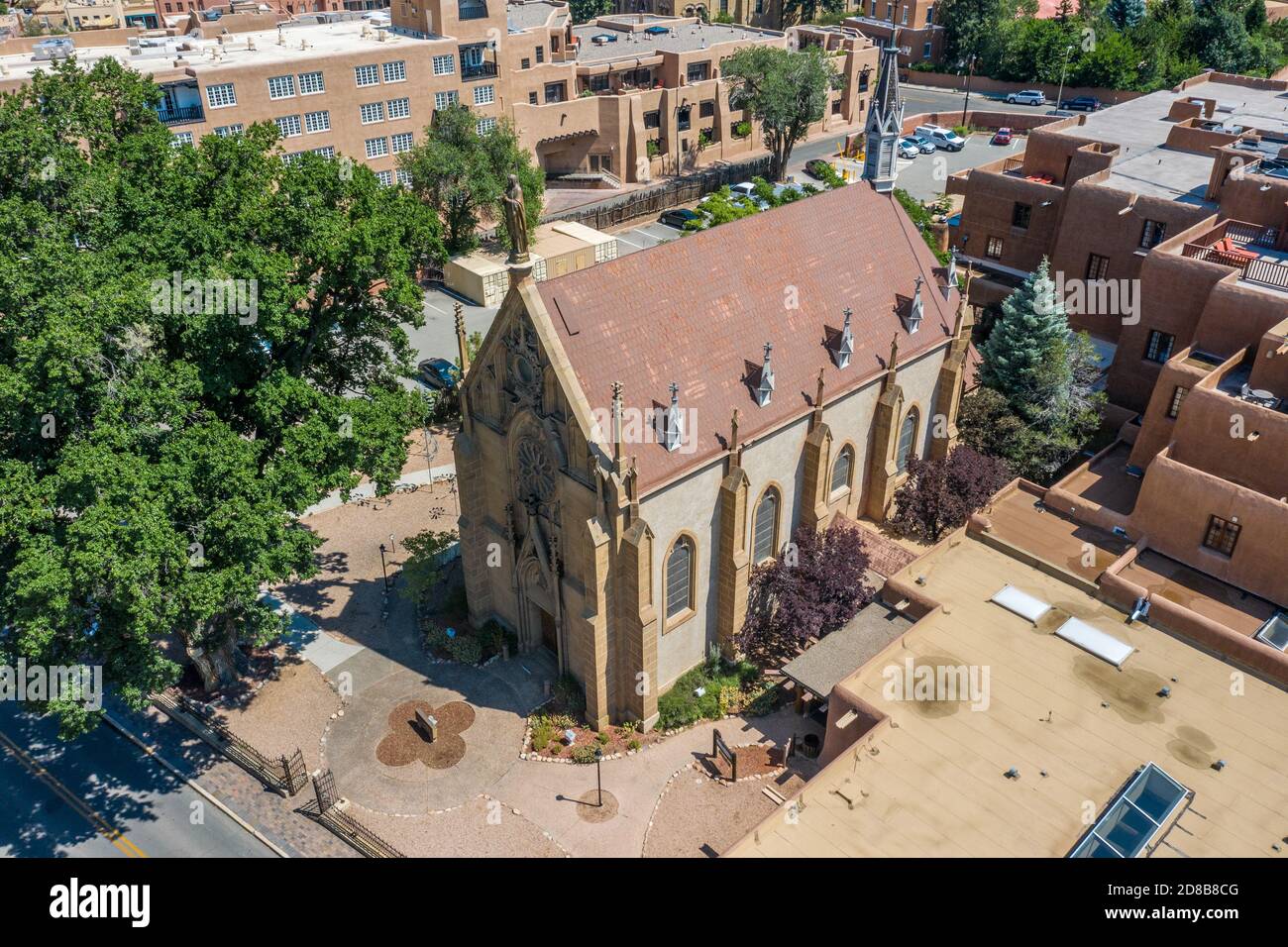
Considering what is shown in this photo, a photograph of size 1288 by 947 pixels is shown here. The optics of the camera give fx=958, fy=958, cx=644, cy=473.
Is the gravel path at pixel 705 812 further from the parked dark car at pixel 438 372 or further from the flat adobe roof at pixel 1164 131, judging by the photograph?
the flat adobe roof at pixel 1164 131

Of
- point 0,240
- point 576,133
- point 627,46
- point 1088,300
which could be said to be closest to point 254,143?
point 0,240

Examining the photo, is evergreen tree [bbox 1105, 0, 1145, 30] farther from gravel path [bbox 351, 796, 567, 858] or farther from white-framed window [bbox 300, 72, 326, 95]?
gravel path [bbox 351, 796, 567, 858]

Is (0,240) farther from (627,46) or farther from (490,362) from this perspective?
(627,46)

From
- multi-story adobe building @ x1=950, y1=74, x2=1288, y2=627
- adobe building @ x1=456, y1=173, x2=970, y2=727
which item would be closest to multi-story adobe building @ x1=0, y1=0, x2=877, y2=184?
multi-story adobe building @ x1=950, y1=74, x2=1288, y2=627

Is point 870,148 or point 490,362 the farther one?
point 870,148

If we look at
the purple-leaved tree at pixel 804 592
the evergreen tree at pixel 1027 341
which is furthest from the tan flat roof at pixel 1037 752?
the evergreen tree at pixel 1027 341

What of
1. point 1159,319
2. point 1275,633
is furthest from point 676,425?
point 1159,319

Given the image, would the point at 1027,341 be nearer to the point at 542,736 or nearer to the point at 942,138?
the point at 542,736
